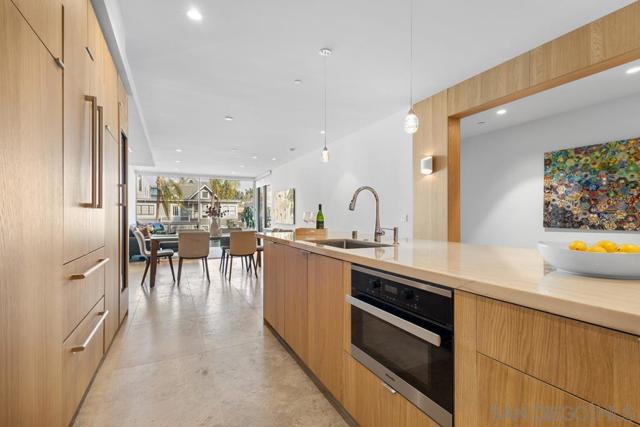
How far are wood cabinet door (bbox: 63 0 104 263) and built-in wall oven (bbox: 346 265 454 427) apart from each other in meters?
1.46

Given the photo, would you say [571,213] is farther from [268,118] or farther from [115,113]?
[115,113]

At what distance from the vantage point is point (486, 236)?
507cm

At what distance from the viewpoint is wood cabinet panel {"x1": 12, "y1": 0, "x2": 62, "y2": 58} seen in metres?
1.08

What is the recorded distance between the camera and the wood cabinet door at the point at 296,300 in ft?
6.77

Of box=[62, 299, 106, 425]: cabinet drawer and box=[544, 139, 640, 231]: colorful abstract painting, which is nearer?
box=[62, 299, 106, 425]: cabinet drawer

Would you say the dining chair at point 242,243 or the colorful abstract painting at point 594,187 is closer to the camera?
the colorful abstract painting at point 594,187

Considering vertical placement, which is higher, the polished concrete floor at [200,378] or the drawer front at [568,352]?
the drawer front at [568,352]

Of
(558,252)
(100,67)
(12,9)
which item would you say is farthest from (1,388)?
(100,67)

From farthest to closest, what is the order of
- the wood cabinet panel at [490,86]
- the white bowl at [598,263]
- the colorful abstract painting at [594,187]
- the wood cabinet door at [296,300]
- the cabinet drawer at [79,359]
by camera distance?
the colorful abstract painting at [594,187] < the wood cabinet panel at [490,86] < the wood cabinet door at [296,300] < the cabinet drawer at [79,359] < the white bowl at [598,263]

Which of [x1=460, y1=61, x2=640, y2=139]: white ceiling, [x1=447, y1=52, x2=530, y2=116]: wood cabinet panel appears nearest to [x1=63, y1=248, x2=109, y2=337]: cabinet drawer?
[x1=447, y1=52, x2=530, y2=116]: wood cabinet panel

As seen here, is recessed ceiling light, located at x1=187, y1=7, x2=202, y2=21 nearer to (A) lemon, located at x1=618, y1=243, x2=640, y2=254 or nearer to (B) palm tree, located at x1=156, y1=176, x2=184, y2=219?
(A) lemon, located at x1=618, y1=243, x2=640, y2=254

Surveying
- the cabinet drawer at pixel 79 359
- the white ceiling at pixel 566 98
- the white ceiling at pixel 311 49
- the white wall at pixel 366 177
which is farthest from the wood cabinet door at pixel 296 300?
the white ceiling at pixel 566 98

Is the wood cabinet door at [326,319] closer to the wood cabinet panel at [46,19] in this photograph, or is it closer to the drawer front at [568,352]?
the drawer front at [568,352]

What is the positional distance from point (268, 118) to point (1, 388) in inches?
174
